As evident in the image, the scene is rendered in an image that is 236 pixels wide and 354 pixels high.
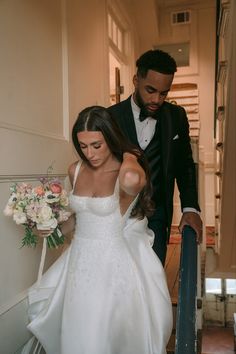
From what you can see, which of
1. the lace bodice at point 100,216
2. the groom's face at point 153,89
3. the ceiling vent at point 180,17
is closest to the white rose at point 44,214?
the lace bodice at point 100,216

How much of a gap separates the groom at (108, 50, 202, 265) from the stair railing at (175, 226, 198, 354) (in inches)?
13.3

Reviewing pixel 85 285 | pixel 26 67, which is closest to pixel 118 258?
pixel 85 285

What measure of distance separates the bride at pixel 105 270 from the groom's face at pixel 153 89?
373mm

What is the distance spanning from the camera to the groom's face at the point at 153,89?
178 centimetres

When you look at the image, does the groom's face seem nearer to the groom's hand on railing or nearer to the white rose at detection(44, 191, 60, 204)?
the groom's hand on railing

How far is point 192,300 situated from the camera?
120 cm

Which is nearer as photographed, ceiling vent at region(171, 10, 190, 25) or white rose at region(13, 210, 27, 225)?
white rose at region(13, 210, 27, 225)

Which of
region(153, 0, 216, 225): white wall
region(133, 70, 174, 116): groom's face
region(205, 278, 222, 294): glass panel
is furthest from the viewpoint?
region(153, 0, 216, 225): white wall

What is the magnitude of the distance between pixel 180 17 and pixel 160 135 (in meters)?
4.30

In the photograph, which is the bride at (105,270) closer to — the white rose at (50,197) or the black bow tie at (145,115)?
the white rose at (50,197)

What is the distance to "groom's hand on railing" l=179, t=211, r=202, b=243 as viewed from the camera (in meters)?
1.62

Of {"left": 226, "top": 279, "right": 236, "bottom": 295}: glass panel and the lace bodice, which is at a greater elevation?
the lace bodice

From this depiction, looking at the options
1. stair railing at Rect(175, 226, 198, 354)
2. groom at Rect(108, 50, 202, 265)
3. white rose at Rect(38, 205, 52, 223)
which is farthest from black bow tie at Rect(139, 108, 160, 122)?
white rose at Rect(38, 205, 52, 223)

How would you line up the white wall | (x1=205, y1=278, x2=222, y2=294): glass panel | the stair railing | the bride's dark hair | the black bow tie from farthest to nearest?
the white wall
(x1=205, y1=278, x2=222, y2=294): glass panel
the black bow tie
the bride's dark hair
the stair railing
